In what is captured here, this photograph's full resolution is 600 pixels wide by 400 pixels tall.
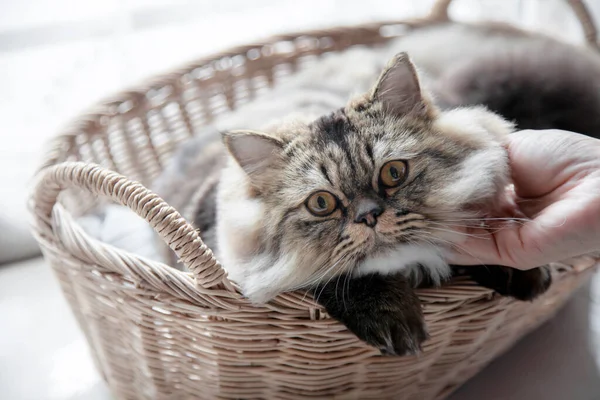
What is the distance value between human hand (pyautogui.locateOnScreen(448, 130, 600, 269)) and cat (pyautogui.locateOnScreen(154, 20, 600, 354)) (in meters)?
0.05

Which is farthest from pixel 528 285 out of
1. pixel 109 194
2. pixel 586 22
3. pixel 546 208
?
pixel 586 22

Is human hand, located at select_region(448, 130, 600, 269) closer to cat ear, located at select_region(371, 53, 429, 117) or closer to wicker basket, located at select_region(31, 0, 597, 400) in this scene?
wicker basket, located at select_region(31, 0, 597, 400)

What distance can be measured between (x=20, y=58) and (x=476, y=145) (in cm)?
173

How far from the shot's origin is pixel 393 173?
1.05m

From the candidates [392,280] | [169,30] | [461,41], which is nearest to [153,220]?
[392,280]

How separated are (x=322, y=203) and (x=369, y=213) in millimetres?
99

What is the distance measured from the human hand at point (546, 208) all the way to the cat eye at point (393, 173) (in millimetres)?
171

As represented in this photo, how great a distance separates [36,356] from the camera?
1801 mm

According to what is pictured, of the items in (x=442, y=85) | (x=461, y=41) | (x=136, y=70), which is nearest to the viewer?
(x=442, y=85)

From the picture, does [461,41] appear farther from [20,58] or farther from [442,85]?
[20,58]

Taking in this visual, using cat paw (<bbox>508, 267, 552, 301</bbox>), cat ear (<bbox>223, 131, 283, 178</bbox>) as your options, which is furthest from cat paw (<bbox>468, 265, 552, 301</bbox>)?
cat ear (<bbox>223, 131, 283, 178</bbox>)

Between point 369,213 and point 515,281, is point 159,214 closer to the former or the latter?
point 369,213

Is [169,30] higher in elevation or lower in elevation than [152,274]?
higher

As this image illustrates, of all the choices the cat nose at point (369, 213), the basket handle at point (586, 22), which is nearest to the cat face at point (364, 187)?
the cat nose at point (369, 213)
